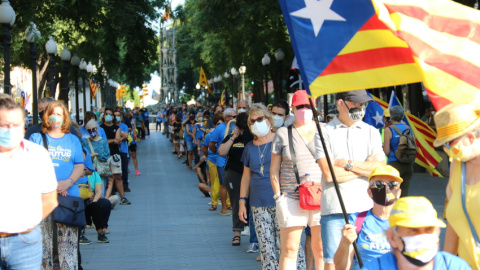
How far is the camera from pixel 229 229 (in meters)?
12.6

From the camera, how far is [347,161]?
5.99 meters

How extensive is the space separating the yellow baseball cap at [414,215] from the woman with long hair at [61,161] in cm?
446

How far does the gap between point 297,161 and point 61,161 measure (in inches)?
→ 87.0

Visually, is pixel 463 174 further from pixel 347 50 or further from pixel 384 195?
pixel 347 50

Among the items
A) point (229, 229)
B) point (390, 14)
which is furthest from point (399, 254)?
point (229, 229)

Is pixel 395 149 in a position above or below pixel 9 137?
below

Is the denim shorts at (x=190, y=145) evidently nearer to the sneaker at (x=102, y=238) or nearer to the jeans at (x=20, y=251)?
the sneaker at (x=102, y=238)

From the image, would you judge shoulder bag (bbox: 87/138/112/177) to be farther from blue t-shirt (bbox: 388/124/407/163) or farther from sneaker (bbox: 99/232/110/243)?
blue t-shirt (bbox: 388/124/407/163)

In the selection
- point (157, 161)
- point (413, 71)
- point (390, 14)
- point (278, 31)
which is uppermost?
point (278, 31)

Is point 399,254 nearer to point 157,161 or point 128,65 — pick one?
point 128,65

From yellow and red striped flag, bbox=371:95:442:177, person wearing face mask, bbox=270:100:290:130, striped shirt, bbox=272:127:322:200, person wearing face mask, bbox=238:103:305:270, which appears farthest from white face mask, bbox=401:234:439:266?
yellow and red striped flag, bbox=371:95:442:177

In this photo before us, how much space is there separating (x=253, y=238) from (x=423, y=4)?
5982 millimetres

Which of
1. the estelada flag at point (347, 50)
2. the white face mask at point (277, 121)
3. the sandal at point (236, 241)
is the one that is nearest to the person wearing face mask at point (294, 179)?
the white face mask at point (277, 121)

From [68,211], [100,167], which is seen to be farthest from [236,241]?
[68,211]
